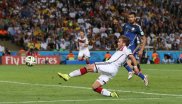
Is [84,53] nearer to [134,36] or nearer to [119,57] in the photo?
[134,36]

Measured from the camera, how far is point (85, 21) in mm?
45781

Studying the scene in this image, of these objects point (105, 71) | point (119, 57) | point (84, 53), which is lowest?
point (84, 53)

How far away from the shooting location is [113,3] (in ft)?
162

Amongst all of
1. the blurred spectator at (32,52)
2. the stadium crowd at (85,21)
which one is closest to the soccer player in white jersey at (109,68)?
the blurred spectator at (32,52)

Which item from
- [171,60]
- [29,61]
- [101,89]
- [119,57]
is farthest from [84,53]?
[101,89]

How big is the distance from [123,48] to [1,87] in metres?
4.35

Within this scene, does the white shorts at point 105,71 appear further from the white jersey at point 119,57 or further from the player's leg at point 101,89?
the white jersey at point 119,57

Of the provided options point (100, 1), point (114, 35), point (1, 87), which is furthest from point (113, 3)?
point (1, 87)

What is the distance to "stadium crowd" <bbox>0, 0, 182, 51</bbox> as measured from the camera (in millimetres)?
42156

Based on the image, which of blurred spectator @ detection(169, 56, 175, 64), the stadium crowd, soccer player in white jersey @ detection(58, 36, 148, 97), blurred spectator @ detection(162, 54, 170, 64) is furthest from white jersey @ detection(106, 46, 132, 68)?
blurred spectator @ detection(169, 56, 175, 64)

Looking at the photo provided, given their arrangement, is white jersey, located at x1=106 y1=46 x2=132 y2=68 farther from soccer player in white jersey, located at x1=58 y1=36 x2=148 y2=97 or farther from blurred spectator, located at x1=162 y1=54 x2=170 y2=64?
blurred spectator, located at x1=162 y1=54 x2=170 y2=64

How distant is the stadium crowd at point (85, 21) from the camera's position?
4216 cm

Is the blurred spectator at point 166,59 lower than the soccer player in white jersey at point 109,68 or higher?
lower

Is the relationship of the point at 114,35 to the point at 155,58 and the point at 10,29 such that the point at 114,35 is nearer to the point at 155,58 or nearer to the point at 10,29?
the point at 155,58
